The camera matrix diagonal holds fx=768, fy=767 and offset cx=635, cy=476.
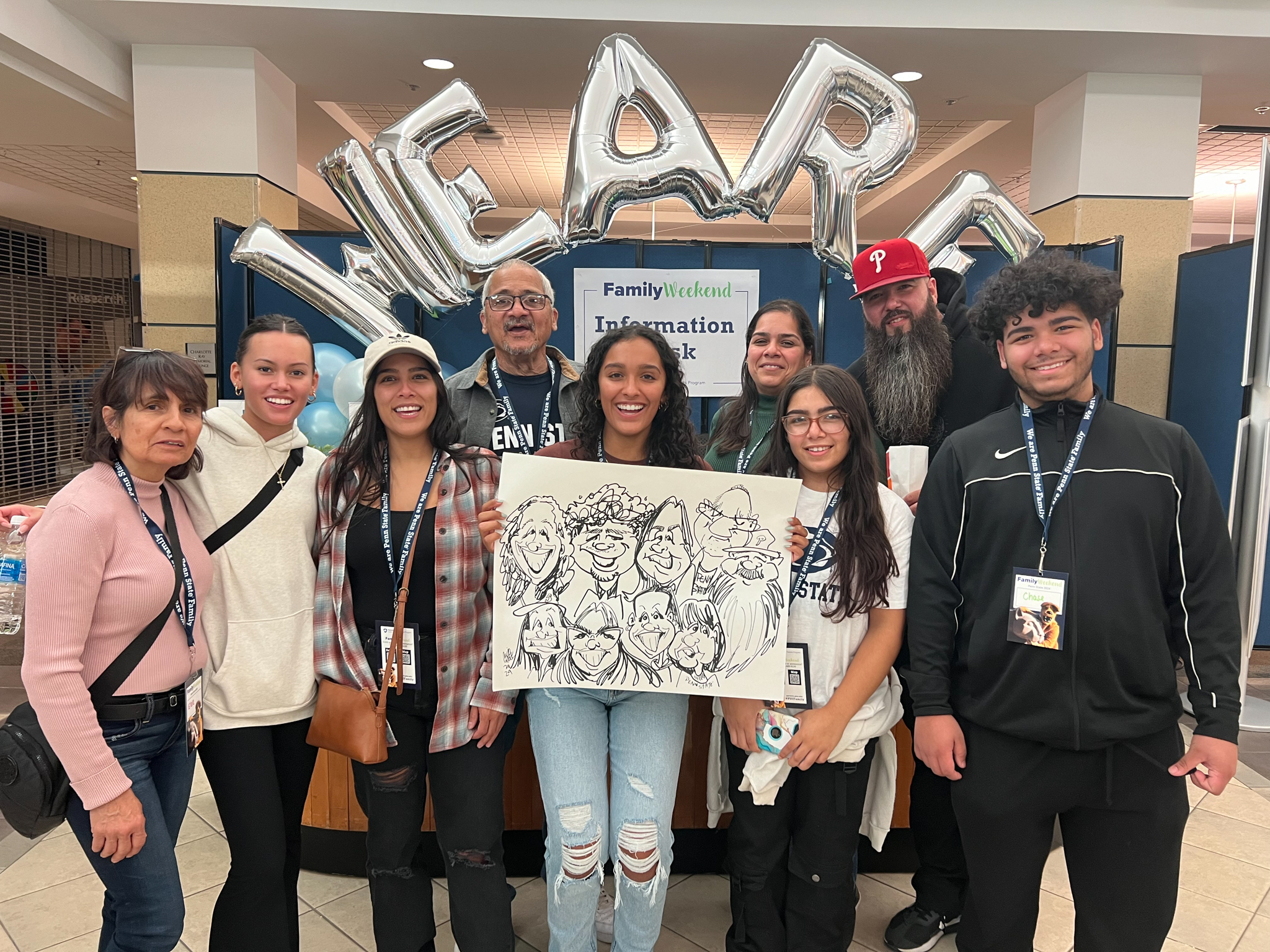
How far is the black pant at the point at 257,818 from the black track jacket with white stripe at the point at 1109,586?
60.5 inches

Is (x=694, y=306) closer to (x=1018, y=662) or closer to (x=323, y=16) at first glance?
(x=323, y=16)

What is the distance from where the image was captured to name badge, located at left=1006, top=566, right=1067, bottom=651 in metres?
1.54

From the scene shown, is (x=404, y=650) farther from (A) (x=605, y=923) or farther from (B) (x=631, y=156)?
(B) (x=631, y=156)

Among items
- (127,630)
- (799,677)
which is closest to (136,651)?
(127,630)

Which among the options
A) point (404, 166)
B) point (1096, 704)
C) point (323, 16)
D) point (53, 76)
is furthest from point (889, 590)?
point (53, 76)

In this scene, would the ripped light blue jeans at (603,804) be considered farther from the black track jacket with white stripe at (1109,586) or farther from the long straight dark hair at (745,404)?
the long straight dark hair at (745,404)

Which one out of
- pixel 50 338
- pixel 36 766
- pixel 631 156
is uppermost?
pixel 631 156

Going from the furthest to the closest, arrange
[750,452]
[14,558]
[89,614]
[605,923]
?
[605,923], [750,452], [14,558], [89,614]

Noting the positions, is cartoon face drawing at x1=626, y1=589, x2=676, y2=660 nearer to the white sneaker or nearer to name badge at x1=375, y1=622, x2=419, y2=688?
name badge at x1=375, y1=622, x2=419, y2=688

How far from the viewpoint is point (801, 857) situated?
5.96 feet

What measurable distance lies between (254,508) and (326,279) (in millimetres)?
2417

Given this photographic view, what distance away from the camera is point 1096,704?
1.53 m

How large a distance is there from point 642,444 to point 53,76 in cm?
565

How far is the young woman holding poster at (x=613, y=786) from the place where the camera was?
5.59 ft
